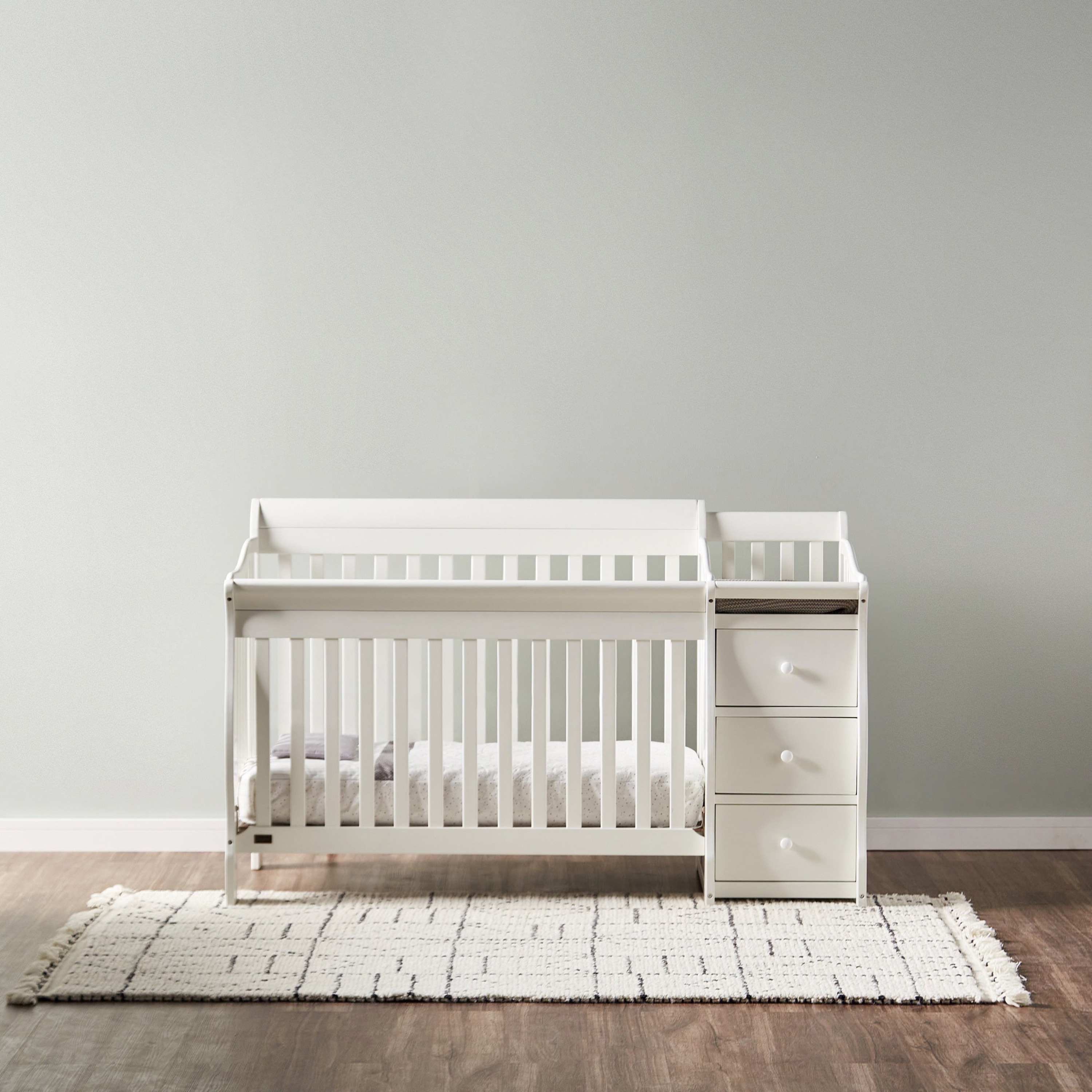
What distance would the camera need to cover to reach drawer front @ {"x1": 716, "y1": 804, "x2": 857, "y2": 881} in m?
2.24

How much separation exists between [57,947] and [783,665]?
154 cm

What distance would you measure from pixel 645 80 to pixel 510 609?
1427 millimetres

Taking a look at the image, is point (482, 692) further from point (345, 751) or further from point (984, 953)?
point (984, 953)

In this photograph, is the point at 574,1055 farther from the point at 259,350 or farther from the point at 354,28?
the point at 354,28

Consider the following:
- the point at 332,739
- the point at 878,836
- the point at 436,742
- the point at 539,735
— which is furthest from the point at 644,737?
the point at 878,836

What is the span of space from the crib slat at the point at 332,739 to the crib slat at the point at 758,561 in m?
1.01

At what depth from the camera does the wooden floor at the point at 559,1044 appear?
5.24ft

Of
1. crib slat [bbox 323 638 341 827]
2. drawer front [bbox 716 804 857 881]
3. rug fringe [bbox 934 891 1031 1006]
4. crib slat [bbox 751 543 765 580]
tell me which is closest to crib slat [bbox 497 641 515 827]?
crib slat [bbox 323 638 341 827]

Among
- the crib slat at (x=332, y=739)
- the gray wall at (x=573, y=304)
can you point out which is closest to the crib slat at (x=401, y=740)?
the crib slat at (x=332, y=739)

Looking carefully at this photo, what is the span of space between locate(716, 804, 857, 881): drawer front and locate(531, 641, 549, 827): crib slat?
37 centimetres

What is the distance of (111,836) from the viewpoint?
2727 mm

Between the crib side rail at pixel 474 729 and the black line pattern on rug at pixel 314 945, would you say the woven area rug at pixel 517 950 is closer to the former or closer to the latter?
the black line pattern on rug at pixel 314 945

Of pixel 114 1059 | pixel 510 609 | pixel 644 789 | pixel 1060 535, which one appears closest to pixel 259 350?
pixel 510 609

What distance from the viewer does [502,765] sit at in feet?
7.38
